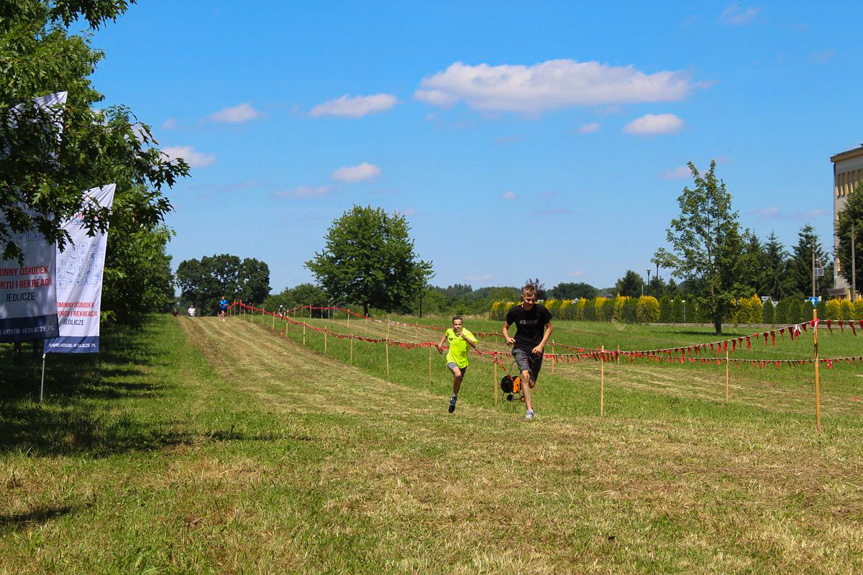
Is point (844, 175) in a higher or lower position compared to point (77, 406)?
higher

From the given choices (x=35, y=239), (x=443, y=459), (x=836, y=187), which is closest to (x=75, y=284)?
(x=35, y=239)

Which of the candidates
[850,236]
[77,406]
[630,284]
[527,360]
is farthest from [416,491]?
[630,284]

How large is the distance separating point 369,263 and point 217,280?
330ft

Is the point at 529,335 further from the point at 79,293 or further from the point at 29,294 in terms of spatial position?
the point at 79,293

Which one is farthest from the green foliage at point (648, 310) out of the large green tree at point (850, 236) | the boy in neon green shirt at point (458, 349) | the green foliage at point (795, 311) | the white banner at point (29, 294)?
the white banner at point (29, 294)

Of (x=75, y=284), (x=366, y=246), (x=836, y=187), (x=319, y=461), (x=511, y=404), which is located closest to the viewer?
(x=319, y=461)

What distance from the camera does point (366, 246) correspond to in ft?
287

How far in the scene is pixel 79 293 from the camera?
16.3m

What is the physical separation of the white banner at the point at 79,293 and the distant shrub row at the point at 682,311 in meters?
49.0

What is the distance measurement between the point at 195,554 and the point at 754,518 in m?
3.95

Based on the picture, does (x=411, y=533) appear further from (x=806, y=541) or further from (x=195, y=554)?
(x=806, y=541)

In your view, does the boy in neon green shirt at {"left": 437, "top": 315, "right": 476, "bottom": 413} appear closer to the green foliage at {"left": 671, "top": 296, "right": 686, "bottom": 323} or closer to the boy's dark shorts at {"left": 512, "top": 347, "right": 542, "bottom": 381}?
the boy's dark shorts at {"left": 512, "top": 347, "right": 542, "bottom": 381}

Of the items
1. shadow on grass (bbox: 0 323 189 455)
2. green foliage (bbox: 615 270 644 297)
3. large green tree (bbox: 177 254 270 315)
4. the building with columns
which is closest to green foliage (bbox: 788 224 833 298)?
the building with columns

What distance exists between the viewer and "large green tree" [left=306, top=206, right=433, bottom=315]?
8694 centimetres
